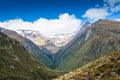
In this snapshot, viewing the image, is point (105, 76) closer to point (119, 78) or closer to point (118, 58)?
point (119, 78)

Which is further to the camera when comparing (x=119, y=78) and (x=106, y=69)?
(x=106, y=69)

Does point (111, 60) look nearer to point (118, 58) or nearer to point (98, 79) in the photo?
point (118, 58)

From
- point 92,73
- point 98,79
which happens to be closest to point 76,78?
point 92,73

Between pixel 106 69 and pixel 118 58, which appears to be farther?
pixel 118 58

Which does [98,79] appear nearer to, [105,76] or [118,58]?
[105,76]

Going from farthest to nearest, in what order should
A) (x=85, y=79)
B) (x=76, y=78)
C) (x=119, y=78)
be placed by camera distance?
1. (x=76, y=78)
2. (x=85, y=79)
3. (x=119, y=78)

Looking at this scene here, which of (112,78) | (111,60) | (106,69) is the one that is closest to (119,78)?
(112,78)

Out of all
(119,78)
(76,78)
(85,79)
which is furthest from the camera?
(76,78)

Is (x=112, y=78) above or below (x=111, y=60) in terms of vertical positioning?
below
